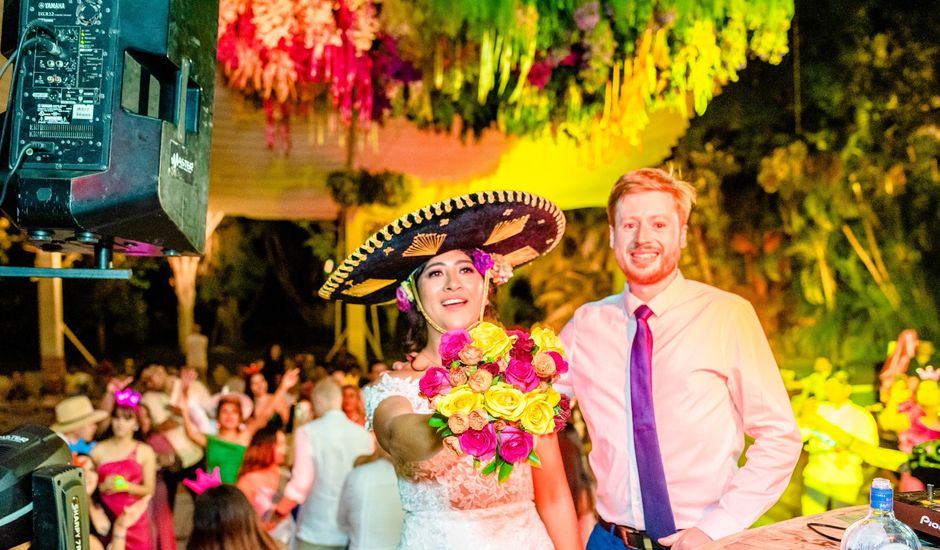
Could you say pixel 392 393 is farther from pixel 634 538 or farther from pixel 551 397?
pixel 634 538

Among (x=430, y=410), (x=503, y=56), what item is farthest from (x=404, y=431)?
(x=503, y=56)

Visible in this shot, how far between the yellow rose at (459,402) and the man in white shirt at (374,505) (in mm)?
2049

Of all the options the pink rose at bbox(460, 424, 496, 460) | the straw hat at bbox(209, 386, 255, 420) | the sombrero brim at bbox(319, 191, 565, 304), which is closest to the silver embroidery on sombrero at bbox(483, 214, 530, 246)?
the sombrero brim at bbox(319, 191, 565, 304)

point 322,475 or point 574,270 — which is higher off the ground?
point 574,270

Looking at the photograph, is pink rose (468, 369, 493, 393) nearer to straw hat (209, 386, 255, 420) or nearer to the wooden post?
straw hat (209, 386, 255, 420)

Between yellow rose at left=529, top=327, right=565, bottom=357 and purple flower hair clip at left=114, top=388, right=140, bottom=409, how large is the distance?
3.48 meters

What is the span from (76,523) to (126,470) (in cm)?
321

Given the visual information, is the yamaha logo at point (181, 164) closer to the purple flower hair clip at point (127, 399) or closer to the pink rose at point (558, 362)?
the pink rose at point (558, 362)

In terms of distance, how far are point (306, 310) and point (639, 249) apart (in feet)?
12.7

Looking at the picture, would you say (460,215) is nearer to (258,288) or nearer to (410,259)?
(410,259)

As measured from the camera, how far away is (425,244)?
2383mm

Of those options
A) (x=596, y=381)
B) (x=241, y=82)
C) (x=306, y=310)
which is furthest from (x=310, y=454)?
(x=241, y=82)

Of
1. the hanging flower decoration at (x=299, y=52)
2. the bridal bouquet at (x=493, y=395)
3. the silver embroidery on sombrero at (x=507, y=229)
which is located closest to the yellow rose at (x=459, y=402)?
the bridal bouquet at (x=493, y=395)

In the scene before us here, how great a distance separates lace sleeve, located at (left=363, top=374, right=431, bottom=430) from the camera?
7.54ft
